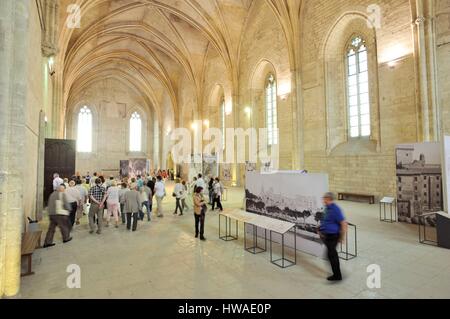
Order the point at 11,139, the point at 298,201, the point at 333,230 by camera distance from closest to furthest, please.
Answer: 1. the point at 11,139
2. the point at 333,230
3. the point at 298,201

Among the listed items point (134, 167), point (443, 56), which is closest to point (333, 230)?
point (443, 56)

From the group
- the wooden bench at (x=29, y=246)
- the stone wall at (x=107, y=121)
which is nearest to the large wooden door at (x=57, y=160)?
the wooden bench at (x=29, y=246)

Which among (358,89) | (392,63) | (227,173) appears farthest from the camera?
(227,173)

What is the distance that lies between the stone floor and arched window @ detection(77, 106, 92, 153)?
2563 centimetres

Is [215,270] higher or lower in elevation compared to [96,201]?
lower

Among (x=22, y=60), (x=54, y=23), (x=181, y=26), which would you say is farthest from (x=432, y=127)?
(x=181, y=26)

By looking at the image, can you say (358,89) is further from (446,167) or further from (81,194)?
(81,194)

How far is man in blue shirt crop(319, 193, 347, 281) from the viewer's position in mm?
3711

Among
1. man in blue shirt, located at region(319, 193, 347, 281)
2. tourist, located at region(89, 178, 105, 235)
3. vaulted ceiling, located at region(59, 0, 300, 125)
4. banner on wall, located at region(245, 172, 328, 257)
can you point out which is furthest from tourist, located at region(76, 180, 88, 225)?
vaulted ceiling, located at region(59, 0, 300, 125)

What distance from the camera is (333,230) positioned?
3725 mm

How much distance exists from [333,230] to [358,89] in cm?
953

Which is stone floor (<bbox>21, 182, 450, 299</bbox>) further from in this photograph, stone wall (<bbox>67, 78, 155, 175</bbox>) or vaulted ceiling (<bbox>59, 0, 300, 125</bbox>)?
stone wall (<bbox>67, 78, 155, 175</bbox>)

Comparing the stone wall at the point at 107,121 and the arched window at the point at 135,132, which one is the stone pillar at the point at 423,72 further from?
the arched window at the point at 135,132

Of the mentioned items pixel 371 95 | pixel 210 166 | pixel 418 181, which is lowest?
pixel 418 181
